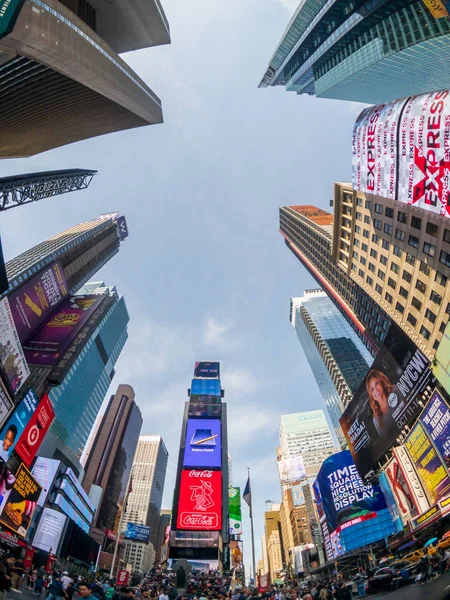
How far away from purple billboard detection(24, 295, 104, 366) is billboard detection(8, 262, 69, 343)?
6.04ft

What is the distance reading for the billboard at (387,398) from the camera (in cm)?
3525

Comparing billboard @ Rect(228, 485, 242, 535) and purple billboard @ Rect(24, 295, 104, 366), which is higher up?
purple billboard @ Rect(24, 295, 104, 366)

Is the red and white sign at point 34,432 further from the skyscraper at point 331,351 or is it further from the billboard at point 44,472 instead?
the skyscraper at point 331,351

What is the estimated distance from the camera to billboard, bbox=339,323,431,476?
35250 mm

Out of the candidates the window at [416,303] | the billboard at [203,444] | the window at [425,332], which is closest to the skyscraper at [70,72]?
the window at [416,303]

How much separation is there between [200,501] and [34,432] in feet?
150

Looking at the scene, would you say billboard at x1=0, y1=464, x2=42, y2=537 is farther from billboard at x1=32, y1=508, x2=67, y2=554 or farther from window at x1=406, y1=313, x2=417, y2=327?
window at x1=406, y1=313, x2=417, y2=327

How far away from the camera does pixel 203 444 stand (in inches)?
2972

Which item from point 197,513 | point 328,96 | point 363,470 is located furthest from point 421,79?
point 197,513

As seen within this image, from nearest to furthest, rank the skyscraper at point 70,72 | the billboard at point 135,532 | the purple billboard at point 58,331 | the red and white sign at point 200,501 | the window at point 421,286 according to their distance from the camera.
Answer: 1. the skyscraper at point 70,72
2. the window at point 421,286
3. the red and white sign at point 200,501
4. the purple billboard at point 58,331
5. the billboard at point 135,532

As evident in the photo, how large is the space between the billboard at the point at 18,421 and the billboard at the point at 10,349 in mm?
4237

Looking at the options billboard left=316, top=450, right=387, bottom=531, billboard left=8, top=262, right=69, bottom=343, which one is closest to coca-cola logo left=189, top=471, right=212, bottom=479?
billboard left=316, top=450, right=387, bottom=531

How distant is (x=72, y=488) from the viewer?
81.8m

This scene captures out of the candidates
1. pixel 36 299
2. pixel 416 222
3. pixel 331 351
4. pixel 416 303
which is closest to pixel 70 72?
pixel 416 222
